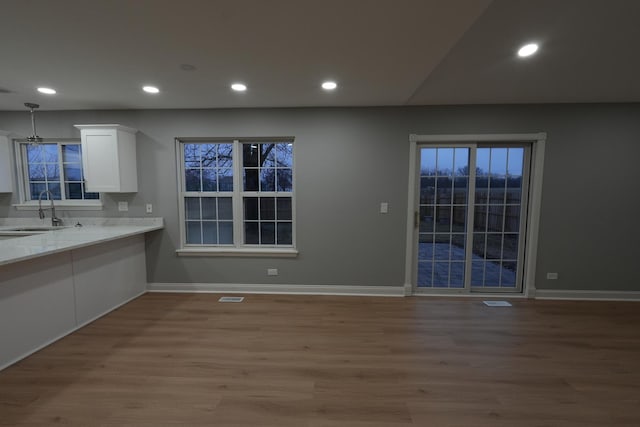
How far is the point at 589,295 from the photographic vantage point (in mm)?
3395

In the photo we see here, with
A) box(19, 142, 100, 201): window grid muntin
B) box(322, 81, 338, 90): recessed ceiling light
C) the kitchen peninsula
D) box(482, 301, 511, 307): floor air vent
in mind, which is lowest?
box(482, 301, 511, 307): floor air vent

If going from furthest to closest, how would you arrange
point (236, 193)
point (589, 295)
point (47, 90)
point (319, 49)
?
point (236, 193) < point (589, 295) < point (47, 90) < point (319, 49)

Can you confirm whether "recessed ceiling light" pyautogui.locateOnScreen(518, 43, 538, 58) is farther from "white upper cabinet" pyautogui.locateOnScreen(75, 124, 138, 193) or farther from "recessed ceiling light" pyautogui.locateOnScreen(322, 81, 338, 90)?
"white upper cabinet" pyautogui.locateOnScreen(75, 124, 138, 193)

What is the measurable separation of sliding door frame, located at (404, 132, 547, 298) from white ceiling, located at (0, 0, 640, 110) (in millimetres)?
473

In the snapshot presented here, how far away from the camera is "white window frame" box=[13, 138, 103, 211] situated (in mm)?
3561

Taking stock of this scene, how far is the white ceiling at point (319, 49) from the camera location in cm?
156

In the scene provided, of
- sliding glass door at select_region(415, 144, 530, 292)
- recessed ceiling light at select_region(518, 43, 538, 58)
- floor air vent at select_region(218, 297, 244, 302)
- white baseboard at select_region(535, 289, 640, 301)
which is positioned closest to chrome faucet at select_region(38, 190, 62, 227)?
floor air vent at select_region(218, 297, 244, 302)

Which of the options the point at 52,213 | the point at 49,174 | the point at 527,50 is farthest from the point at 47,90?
the point at 527,50

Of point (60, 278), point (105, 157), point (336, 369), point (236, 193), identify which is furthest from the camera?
point (236, 193)

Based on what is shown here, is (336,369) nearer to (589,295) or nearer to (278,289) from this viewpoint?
(278,289)

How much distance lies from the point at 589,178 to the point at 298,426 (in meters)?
4.16

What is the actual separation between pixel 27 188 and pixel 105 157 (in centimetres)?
147

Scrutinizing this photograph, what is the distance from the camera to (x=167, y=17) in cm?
160

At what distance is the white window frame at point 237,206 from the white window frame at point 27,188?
1.10 metres
